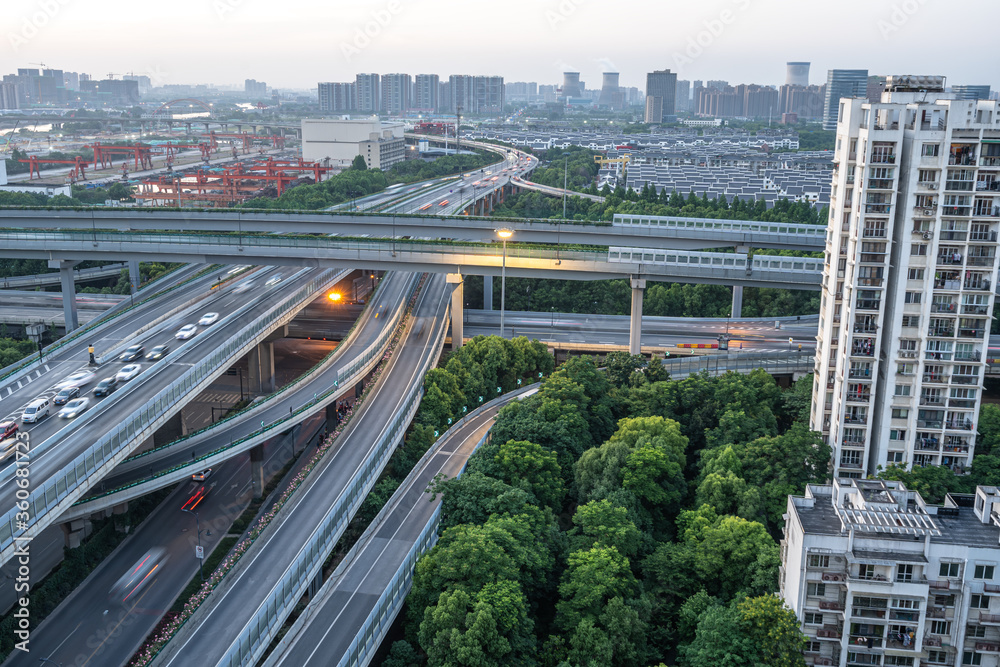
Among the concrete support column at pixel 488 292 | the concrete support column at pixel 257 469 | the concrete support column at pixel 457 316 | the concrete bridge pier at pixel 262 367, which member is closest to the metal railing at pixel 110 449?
the concrete support column at pixel 257 469

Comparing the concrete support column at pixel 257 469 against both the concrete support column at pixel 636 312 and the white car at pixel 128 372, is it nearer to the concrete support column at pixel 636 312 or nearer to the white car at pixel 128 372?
the white car at pixel 128 372

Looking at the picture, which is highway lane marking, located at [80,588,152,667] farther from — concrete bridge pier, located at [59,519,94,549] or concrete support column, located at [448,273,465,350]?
concrete support column, located at [448,273,465,350]

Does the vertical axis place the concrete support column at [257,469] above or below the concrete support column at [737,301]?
below

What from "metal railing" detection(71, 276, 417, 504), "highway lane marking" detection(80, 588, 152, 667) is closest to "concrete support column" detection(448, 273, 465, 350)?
"metal railing" detection(71, 276, 417, 504)

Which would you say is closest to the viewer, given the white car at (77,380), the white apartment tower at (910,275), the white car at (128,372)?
the white apartment tower at (910,275)

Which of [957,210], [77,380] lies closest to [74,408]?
[77,380]

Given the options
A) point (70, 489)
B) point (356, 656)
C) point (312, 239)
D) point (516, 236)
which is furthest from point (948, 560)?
point (516, 236)
